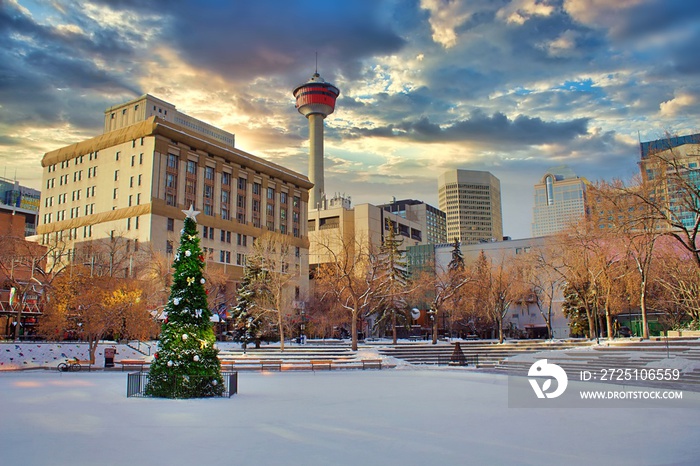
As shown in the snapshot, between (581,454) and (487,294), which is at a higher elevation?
(487,294)

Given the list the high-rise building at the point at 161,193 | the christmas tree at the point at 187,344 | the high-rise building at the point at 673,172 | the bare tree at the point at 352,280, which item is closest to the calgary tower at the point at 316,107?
the high-rise building at the point at 161,193

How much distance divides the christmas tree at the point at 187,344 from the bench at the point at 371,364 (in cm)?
1709

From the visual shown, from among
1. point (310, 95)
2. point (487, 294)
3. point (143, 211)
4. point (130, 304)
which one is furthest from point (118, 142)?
point (310, 95)

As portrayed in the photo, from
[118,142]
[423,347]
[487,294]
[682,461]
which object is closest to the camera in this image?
[682,461]

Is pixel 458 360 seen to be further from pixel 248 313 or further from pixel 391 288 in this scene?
pixel 248 313

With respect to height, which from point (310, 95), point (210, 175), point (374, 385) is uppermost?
point (310, 95)

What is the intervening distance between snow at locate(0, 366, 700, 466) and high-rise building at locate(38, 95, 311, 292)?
59.2 meters

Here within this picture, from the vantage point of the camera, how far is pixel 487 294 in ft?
196

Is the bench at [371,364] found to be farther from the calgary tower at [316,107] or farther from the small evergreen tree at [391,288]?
the calgary tower at [316,107]

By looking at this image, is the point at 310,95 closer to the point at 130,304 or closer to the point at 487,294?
the point at 487,294

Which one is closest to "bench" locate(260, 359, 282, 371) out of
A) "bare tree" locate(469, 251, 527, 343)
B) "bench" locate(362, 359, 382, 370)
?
"bench" locate(362, 359, 382, 370)

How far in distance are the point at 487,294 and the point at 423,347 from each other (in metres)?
17.8

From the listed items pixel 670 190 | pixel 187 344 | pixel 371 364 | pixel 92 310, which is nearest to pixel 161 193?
pixel 92 310

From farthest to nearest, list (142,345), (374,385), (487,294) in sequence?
(487,294), (142,345), (374,385)
